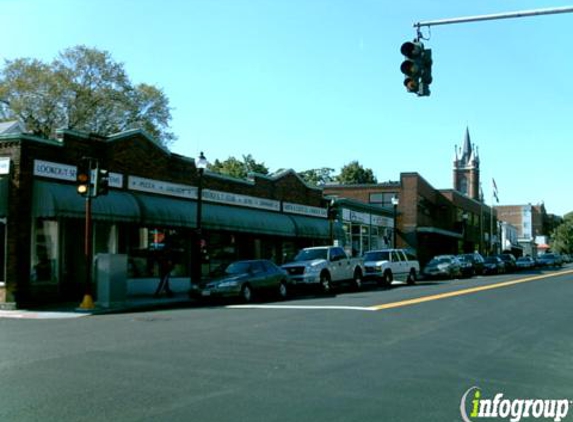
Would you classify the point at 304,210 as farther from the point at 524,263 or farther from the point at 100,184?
the point at 524,263

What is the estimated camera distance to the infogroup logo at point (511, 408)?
696 centimetres

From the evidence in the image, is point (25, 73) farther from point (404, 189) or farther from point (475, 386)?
point (475, 386)

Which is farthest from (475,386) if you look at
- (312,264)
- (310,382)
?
(312,264)

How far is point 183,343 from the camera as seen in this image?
1157 cm

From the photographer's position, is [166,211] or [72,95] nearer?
[166,211]

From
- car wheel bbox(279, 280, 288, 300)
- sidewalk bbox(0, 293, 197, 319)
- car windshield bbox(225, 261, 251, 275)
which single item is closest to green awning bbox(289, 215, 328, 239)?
car wheel bbox(279, 280, 288, 300)

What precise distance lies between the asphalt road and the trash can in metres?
3.66

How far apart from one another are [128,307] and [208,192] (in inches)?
390

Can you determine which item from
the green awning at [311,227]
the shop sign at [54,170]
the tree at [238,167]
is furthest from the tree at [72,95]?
the shop sign at [54,170]

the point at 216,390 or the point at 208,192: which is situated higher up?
the point at 208,192

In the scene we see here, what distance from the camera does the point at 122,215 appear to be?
76.6 feet

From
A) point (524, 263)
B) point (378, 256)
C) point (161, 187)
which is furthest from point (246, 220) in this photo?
point (524, 263)

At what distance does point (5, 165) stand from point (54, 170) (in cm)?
167

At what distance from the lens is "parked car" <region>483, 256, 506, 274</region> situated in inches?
2014
